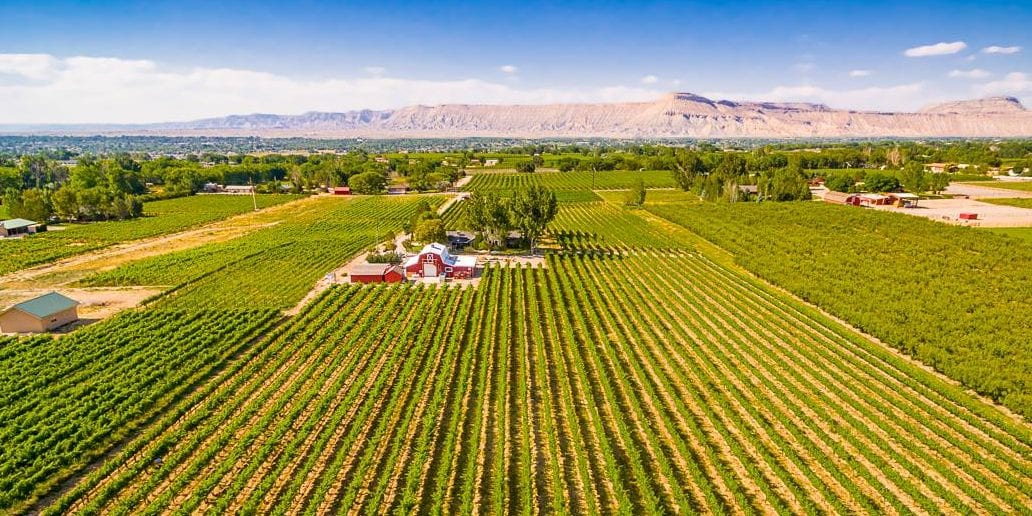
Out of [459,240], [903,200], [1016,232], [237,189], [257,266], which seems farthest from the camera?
[237,189]

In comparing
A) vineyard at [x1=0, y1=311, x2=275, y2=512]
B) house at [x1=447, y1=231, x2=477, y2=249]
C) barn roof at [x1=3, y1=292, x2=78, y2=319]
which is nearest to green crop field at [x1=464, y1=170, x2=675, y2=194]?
house at [x1=447, y1=231, x2=477, y2=249]

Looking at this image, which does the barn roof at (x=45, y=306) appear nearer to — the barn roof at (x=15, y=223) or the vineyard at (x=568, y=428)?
the vineyard at (x=568, y=428)

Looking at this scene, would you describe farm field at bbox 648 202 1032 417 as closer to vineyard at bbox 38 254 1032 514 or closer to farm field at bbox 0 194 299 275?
vineyard at bbox 38 254 1032 514

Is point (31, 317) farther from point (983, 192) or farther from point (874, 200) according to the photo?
point (983, 192)

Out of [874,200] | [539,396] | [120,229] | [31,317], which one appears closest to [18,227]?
[120,229]

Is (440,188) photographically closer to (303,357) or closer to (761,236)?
(761,236)
